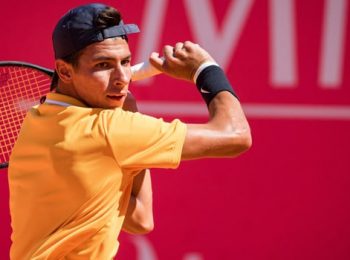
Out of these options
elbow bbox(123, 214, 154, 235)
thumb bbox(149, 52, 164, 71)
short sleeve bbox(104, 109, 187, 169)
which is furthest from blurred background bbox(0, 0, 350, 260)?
short sleeve bbox(104, 109, 187, 169)

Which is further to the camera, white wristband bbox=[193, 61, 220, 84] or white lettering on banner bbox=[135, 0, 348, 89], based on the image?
white lettering on banner bbox=[135, 0, 348, 89]

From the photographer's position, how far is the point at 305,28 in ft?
14.7

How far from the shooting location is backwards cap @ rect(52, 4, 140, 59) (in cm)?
253

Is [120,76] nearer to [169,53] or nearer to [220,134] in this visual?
[169,53]

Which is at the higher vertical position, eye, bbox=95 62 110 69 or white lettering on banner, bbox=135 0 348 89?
eye, bbox=95 62 110 69

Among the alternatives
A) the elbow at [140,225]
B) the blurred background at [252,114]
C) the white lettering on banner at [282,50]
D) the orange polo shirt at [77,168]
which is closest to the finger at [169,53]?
the orange polo shirt at [77,168]

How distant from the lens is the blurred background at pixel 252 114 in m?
4.46

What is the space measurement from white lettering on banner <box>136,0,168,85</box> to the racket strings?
84 centimetres

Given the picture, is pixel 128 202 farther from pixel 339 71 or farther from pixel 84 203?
pixel 339 71

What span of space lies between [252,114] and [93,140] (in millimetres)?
2118

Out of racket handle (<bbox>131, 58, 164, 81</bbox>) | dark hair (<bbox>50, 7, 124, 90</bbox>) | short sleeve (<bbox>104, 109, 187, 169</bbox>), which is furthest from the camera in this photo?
racket handle (<bbox>131, 58, 164, 81</bbox>)

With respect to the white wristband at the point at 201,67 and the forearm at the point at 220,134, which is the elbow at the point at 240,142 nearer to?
the forearm at the point at 220,134

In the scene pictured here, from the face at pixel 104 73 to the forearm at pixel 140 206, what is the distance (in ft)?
1.45

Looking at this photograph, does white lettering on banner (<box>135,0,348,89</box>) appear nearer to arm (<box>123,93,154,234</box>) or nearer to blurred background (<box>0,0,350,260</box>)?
blurred background (<box>0,0,350,260</box>)
